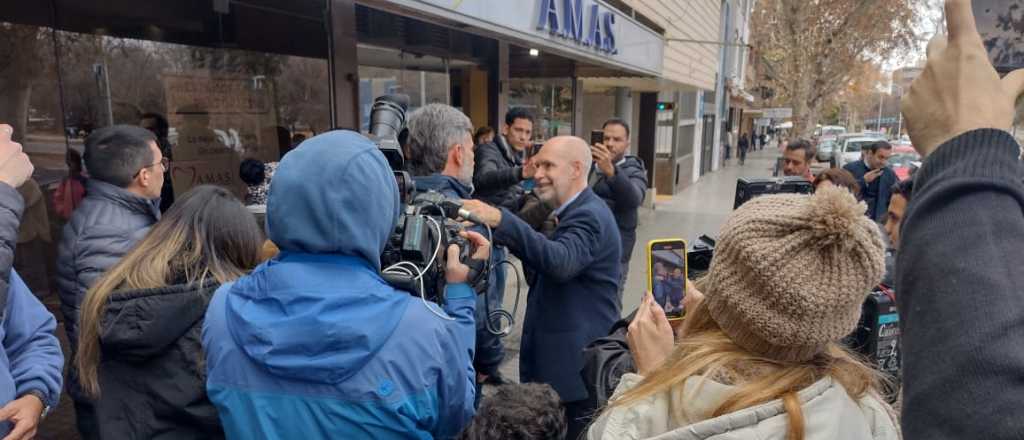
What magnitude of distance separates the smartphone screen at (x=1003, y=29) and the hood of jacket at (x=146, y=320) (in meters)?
2.46

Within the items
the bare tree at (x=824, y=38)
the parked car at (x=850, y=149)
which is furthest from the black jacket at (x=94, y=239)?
the parked car at (x=850, y=149)

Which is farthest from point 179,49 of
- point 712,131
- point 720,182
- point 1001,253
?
point 712,131

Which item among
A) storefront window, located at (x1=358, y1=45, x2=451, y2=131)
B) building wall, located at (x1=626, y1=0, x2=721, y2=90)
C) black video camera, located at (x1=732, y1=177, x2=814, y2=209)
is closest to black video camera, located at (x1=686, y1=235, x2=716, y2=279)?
black video camera, located at (x1=732, y1=177, x2=814, y2=209)

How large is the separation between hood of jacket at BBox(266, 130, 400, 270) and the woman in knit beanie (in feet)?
2.38

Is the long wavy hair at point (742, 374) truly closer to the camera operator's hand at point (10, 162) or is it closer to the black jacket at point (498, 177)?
the camera operator's hand at point (10, 162)

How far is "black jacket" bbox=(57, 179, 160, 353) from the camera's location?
252cm

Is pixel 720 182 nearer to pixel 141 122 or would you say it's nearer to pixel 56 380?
pixel 141 122

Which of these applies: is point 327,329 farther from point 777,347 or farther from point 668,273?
point 668,273

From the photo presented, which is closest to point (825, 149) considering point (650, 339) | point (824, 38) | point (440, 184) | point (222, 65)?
point (824, 38)

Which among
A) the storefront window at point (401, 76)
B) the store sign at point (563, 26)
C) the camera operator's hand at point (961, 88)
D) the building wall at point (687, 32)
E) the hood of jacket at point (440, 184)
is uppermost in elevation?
the building wall at point (687, 32)

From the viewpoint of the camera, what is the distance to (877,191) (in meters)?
6.66

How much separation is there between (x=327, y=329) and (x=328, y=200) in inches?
12.0

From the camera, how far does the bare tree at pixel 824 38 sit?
18.6 m

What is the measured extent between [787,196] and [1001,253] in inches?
19.8
